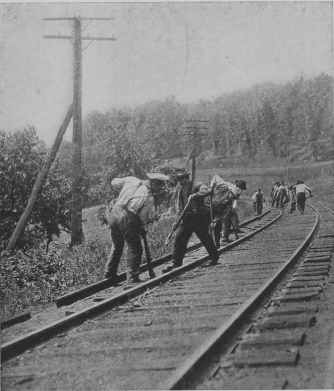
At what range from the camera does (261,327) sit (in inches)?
151

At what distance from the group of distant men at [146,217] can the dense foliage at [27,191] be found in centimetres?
861

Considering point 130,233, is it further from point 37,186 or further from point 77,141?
point 77,141

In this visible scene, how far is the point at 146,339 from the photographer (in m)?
3.70

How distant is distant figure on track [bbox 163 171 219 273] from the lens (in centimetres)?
743

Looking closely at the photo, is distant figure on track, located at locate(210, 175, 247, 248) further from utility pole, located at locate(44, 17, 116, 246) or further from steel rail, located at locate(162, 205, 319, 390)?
steel rail, located at locate(162, 205, 319, 390)

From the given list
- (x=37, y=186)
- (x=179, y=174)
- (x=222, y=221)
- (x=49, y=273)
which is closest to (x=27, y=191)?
(x=37, y=186)

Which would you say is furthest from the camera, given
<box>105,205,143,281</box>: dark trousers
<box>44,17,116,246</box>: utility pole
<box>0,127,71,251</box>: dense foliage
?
<box>0,127,71,251</box>: dense foliage

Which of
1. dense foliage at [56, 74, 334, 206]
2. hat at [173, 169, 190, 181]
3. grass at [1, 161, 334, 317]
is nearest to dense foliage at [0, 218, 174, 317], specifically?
grass at [1, 161, 334, 317]

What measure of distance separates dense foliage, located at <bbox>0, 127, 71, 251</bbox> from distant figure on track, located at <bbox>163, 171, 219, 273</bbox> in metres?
9.51

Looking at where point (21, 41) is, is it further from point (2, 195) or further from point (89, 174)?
point (89, 174)

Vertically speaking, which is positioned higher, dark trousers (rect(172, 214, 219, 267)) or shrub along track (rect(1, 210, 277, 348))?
dark trousers (rect(172, 214, 219, 267))

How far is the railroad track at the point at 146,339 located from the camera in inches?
117

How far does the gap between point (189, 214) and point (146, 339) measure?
3.87 m

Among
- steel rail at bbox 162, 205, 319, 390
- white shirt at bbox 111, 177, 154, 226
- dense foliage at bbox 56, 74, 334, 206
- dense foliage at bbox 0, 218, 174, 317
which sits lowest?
dense foliage at bbox 0, 218, 174, 317
